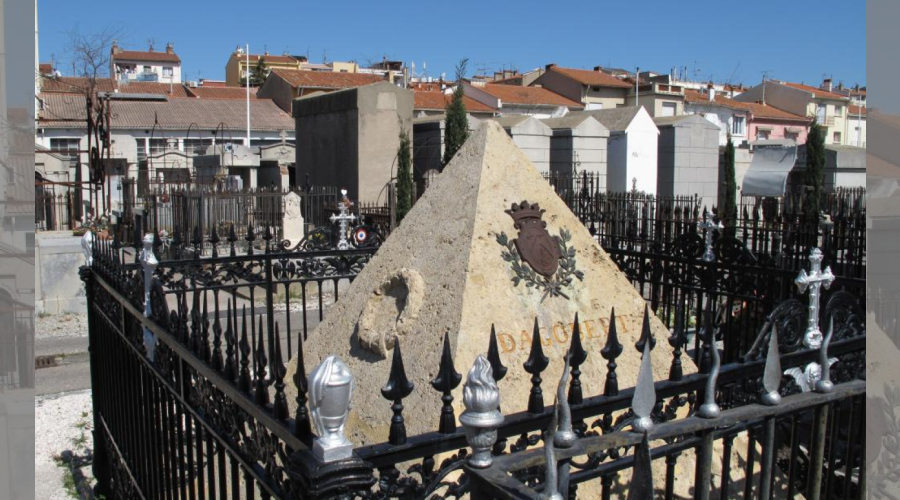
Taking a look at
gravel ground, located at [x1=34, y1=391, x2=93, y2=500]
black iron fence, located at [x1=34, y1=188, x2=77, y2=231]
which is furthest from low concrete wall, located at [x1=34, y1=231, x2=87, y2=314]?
black iron fence, located at [x1=34, y1=188, x2=77, y2=231]

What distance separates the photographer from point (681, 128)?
62.0 ft

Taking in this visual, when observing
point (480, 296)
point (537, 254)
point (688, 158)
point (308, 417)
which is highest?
point (688, 158)

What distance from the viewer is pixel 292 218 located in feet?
47.7

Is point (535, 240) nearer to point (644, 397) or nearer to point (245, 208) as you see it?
point (644, 397)

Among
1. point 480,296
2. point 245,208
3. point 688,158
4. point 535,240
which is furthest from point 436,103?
point 480,296

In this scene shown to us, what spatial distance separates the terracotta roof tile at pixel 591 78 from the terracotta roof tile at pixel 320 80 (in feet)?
37.7

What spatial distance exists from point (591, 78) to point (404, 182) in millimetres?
30689

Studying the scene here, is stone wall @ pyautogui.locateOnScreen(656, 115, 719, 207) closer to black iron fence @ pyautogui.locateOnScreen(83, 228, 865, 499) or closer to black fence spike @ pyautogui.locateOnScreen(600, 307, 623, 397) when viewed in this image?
black iron fence @ pyautogui.locateOnScreen(83, 228, 865, 499)

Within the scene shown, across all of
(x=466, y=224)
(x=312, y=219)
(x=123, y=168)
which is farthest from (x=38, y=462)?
(x=123, y=168)

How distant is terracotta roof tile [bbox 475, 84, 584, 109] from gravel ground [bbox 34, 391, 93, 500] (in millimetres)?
32109

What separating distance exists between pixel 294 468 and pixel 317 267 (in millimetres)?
4446

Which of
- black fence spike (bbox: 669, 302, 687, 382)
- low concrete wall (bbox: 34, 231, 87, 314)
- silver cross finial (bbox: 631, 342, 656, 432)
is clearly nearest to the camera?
silver cross finial (bbox: 631, 342, 656, 432)

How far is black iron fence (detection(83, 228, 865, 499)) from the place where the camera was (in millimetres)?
1729

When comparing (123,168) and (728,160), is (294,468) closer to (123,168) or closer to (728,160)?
(728,160)
